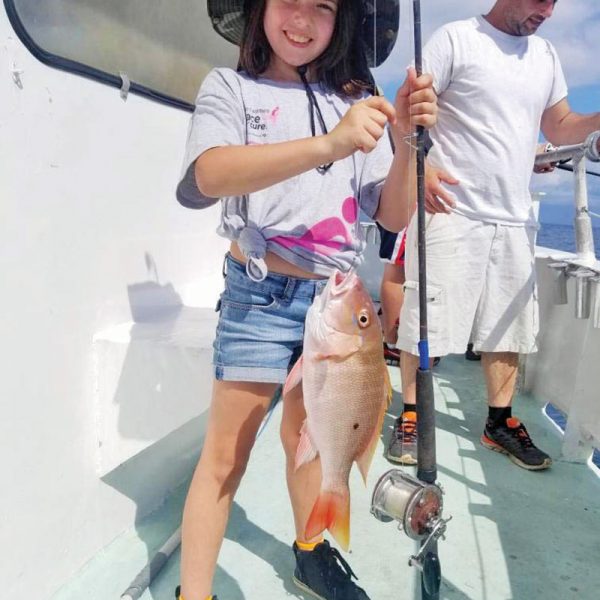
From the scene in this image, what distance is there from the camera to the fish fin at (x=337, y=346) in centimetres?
149

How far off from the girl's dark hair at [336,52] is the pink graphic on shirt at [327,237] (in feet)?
1.34

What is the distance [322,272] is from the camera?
181 cm

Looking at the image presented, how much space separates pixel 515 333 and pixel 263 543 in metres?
1.68

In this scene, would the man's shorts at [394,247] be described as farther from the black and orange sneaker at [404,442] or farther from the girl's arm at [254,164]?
the girl's arm at [254,164]

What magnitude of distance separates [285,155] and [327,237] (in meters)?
0.44

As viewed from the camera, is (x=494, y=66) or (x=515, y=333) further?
(x=515, y=333)

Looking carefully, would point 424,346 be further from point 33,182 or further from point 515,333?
point 515,333

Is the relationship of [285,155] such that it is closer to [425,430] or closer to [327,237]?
[327,237]

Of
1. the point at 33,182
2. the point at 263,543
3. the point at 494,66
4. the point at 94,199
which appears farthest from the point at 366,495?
the point at 494,66

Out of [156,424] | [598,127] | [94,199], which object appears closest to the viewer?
[94,199]

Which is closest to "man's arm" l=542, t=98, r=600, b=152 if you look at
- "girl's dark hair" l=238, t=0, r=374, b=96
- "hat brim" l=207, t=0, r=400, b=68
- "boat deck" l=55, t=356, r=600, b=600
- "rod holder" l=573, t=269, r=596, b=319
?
"rod holder" l=573, t=269, r=596, b=319

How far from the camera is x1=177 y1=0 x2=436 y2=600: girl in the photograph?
1700 millimetres

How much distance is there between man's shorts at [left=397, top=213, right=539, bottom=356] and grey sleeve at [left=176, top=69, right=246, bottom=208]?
136 centimetres

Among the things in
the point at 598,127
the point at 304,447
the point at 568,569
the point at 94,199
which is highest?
the point at 598,127
